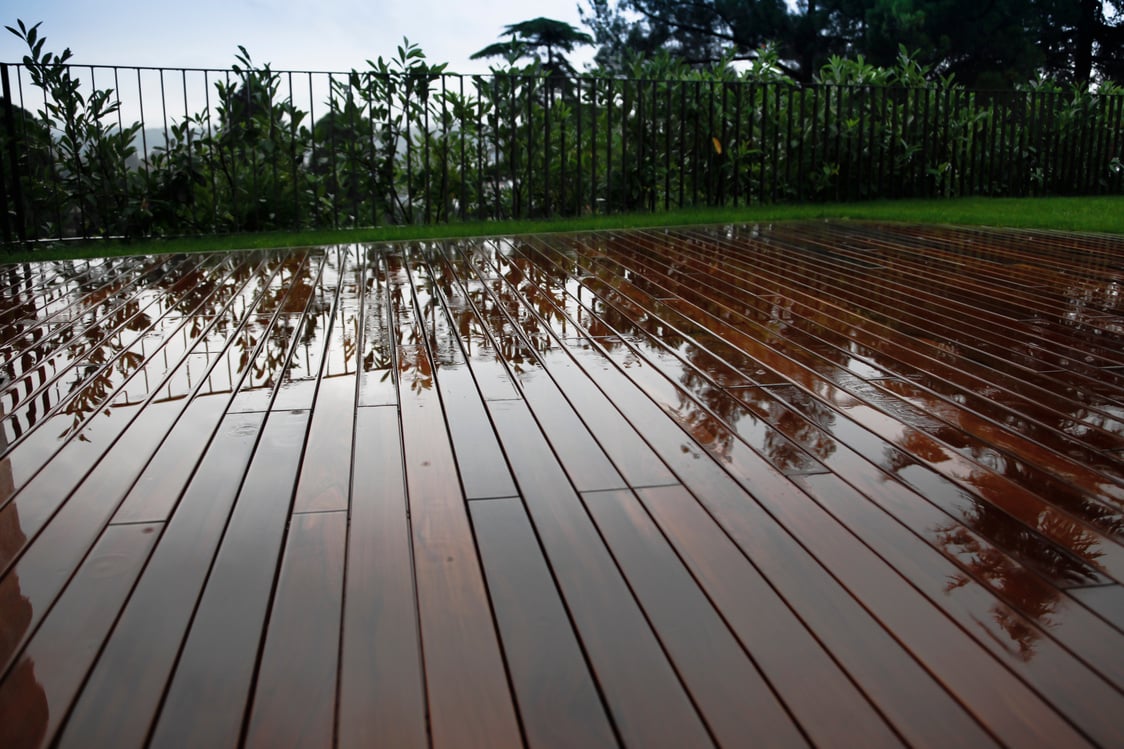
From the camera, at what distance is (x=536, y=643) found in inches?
49.4

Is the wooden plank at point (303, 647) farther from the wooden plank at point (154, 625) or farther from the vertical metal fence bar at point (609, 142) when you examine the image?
the vertical metal fence bar at point (609, 142)

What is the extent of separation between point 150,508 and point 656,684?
1.02 meters

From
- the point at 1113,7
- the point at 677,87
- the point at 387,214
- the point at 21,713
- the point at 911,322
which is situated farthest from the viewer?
the point at 1113,7

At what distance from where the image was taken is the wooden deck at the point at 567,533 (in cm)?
112

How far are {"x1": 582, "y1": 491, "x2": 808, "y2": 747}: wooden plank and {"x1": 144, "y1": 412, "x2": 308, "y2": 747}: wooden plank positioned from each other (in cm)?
53

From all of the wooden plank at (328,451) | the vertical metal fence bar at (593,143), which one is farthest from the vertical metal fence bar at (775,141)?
the wooden plank at (328,451)

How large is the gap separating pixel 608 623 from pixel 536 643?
108 mm

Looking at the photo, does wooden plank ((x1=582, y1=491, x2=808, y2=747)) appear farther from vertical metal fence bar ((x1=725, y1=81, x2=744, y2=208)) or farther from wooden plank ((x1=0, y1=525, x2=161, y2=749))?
vertical metal fence bar ((x1=725, y1=81, x2=744, y2=208))

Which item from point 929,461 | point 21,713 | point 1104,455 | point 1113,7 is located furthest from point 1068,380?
point 1113,7

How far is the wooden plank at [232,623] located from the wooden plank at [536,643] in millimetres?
325

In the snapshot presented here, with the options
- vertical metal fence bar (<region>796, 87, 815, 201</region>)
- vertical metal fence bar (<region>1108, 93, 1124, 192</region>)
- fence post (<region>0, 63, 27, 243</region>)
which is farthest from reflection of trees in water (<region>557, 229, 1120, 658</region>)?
vertical metal fence bar (<region>1108, 93, 1124, 192</region>)

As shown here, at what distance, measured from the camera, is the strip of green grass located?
588 centimetres

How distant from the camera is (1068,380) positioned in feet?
8.20

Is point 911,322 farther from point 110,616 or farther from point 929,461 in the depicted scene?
point 110,616
